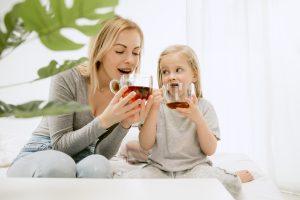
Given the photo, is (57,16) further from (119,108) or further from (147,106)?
(147,106)

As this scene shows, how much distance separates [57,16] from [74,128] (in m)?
1.16

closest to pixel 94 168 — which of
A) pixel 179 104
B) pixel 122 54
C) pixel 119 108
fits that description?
pixel 119 108

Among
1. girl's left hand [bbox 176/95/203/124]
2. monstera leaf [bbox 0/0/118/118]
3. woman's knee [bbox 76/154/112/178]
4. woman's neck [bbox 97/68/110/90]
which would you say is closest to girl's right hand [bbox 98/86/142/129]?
woman's knee [bbox 76/154/112/178]

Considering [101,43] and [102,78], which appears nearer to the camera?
[101,43]

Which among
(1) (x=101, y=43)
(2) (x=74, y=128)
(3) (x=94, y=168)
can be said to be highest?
(1) (x=101, y=43)

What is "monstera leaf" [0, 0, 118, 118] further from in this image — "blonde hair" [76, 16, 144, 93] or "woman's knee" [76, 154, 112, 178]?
"blonde hair" [76, 16, 144, 93]

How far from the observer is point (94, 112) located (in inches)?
66.6

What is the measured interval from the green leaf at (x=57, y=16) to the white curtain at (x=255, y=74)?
104 inches

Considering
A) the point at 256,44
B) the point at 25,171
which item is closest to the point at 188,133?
the point at 25,171

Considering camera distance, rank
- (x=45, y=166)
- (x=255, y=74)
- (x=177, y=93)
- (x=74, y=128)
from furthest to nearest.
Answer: (x=255, y=74) < (x=74, y=128) < (x=177, y=93) < (x=45, y=166)

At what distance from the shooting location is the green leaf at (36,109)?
1.63 ft

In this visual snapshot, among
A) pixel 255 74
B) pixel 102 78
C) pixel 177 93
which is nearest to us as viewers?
pixel 177 93

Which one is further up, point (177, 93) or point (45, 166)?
point (177, 93)

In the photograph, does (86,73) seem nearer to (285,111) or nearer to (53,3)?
(53,3)
